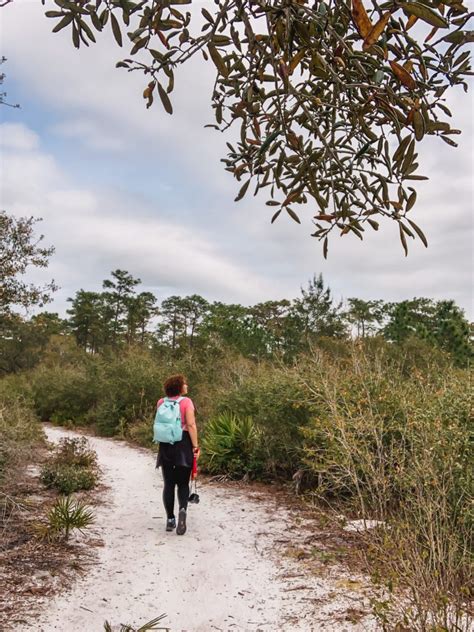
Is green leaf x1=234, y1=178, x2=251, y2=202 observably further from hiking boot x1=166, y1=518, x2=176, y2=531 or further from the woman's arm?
hiking boot x1=166, y1=518, x2=176, y2=531

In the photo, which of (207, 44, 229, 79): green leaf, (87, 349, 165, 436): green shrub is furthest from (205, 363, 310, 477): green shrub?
(87, 349, 165, 436): green shrub

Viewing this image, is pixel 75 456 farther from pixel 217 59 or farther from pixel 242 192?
pixel 217 59

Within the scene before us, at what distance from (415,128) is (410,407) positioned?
4231mm

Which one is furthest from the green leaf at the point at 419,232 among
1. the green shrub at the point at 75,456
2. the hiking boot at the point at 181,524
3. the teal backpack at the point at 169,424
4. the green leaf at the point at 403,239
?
the green shrub at the point at 75,456

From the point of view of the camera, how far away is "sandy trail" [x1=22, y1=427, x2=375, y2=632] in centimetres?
361

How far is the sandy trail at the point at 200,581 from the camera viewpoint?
361cm

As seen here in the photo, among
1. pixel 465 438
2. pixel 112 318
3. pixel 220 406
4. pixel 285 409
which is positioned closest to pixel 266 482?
pixel 285 409

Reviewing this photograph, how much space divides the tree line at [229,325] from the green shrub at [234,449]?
35.7 ft

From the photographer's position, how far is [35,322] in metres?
11.3

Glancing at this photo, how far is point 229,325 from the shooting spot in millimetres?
28953

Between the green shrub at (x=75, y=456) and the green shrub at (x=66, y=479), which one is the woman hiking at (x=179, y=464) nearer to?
the green shrub at (x=66, y=479)

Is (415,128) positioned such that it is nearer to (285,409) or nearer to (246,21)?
(246,21)

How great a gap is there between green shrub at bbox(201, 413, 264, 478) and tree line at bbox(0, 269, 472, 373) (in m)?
10.9

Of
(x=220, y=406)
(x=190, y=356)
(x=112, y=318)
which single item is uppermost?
(x=112, y=318)
